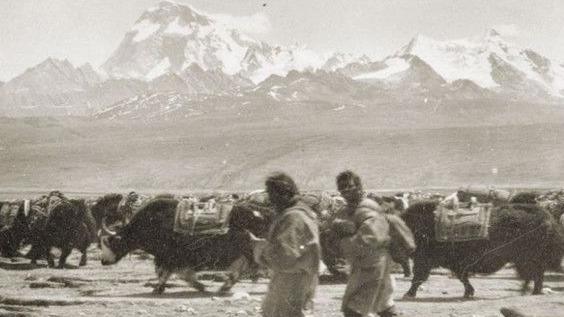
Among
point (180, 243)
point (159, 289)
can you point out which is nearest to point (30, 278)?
point (159, 289)

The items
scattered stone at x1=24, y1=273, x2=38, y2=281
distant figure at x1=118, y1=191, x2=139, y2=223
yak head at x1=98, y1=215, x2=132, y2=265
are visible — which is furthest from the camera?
distant figure at x1=118, y1=191, x2=139, y2=223

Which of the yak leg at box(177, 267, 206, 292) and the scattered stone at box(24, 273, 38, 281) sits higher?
the yak leg at box(177, 267, 206, 292)

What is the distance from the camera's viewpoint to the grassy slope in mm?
74062

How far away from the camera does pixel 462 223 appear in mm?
12234

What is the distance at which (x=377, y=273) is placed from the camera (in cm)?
699

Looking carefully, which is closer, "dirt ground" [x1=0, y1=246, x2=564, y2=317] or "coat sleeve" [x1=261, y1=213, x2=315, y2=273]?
"coat sleeve" [x1=261, y1=213, x2=315, y2=273]

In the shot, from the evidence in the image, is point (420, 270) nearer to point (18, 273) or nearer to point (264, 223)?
point (264, 223)

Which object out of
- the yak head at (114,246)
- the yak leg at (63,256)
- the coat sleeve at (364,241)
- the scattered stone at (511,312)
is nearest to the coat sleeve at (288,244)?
the coat sleeve at (364,241)

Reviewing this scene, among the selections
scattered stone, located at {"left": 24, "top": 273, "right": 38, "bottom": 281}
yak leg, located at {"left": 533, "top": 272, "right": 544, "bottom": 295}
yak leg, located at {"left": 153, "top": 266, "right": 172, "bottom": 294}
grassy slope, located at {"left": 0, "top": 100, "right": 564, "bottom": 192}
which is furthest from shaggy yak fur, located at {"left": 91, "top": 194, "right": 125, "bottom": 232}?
grassy slope, located at {"left": 0, "top": 100, "right": 564, "bottom": 192}

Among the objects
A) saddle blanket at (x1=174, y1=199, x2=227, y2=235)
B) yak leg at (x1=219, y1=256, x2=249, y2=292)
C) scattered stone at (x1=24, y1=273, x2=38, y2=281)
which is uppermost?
saddle blanket at (x1=174, y1=199, x2=227, y2=235)

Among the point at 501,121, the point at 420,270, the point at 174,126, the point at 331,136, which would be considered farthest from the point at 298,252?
the point at 501,121

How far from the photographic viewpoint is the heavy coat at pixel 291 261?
6285 mm

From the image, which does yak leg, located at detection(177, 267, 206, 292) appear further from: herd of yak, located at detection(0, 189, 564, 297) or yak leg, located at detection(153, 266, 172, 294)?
yak leg, located at detection(153, 266, 172, 294)

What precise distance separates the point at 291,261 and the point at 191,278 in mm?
6746
